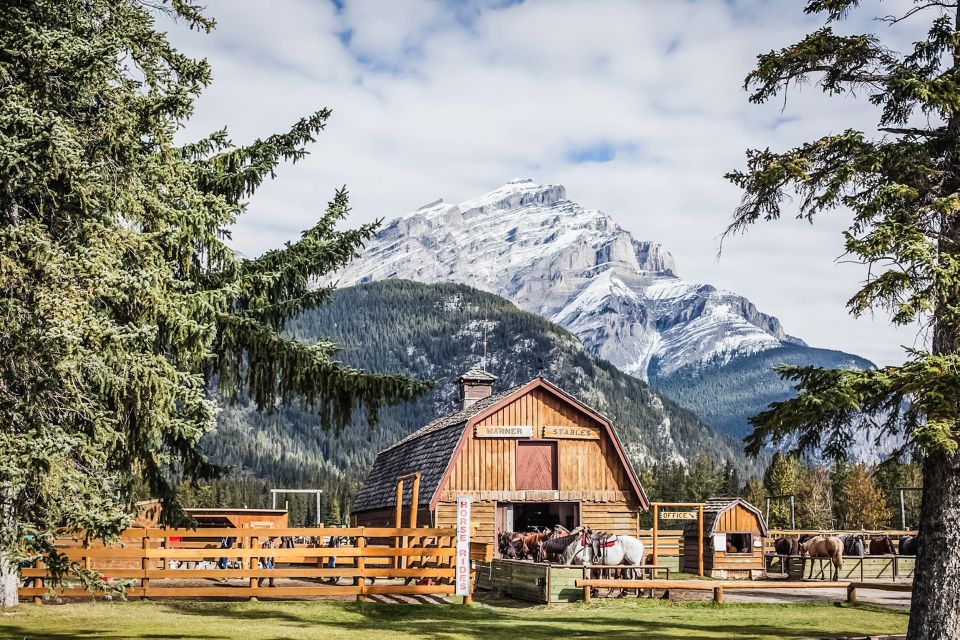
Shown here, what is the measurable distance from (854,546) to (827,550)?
3.73m

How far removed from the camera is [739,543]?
37.1m

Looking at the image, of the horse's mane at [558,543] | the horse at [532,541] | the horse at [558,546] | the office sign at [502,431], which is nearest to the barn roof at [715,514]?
the office sign at [502,431]

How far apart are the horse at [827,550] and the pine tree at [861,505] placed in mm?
61992

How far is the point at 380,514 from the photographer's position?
36.8 meters

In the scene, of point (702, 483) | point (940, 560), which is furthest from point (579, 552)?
point (702, 483)

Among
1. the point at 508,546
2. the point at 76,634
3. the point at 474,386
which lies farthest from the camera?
the point at 474,386

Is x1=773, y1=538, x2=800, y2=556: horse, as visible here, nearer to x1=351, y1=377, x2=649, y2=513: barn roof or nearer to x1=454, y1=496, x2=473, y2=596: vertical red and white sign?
x1=351, y1=377, x2=649, y2=513: barn roof

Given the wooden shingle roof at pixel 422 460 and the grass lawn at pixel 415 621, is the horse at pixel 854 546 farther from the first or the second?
the grass lawn at pixel 415 621

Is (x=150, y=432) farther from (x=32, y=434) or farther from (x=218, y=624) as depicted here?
(x=218, y=624)

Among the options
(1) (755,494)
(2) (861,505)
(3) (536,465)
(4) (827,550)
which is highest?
(3) (536,465)

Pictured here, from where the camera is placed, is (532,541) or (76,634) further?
(532,541)

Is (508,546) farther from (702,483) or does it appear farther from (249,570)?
(702,483)

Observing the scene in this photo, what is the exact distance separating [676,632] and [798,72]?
344 inches

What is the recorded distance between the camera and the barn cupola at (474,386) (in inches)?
1549
